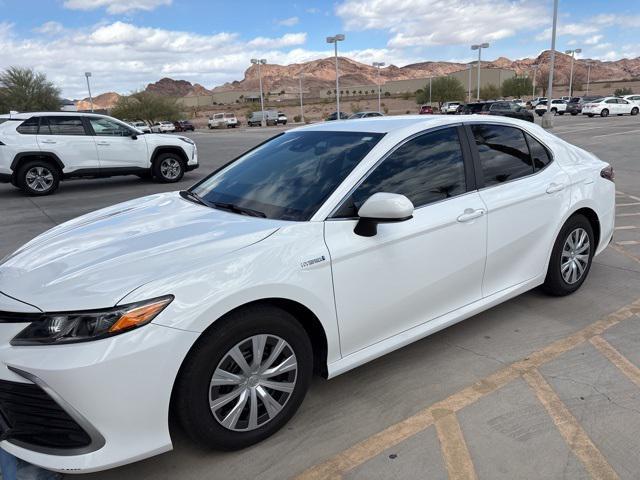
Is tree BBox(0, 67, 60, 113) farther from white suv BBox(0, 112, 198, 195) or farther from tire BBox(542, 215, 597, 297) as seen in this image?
tire BBox(542, 215, 597, 297)

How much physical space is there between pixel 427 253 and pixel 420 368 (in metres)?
0.80

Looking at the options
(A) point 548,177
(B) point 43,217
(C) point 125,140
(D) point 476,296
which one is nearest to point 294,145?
(D) point 476,296

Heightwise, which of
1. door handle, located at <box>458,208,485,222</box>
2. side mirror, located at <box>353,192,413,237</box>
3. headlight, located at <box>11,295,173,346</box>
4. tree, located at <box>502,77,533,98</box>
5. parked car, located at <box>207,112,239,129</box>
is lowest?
parked car, located at <box>207,112,239,129</box>

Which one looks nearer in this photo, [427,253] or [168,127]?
[427,253]

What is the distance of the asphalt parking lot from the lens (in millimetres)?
2529

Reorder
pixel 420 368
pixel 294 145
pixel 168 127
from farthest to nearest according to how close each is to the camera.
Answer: pixel 168 127 < pixel 294 145 < pixel 420 368

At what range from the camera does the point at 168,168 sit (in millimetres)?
12281

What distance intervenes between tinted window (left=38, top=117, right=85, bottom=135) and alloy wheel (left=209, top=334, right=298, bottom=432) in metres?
10.2

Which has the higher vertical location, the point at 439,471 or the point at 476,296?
the point at 476,296

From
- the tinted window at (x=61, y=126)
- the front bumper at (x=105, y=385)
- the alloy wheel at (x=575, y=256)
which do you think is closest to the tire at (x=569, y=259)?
the alloy wheel at (x=575, y=256)

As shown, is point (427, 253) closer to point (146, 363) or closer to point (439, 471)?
point (439, 471)

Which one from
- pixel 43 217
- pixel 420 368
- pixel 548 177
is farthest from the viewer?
pixel 43 217

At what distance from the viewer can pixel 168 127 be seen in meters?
55.4

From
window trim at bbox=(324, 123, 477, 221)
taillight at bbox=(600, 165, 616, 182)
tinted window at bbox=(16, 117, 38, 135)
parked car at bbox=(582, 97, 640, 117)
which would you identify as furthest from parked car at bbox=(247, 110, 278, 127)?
window trim at bbox=(324, 123, 477, 221)
